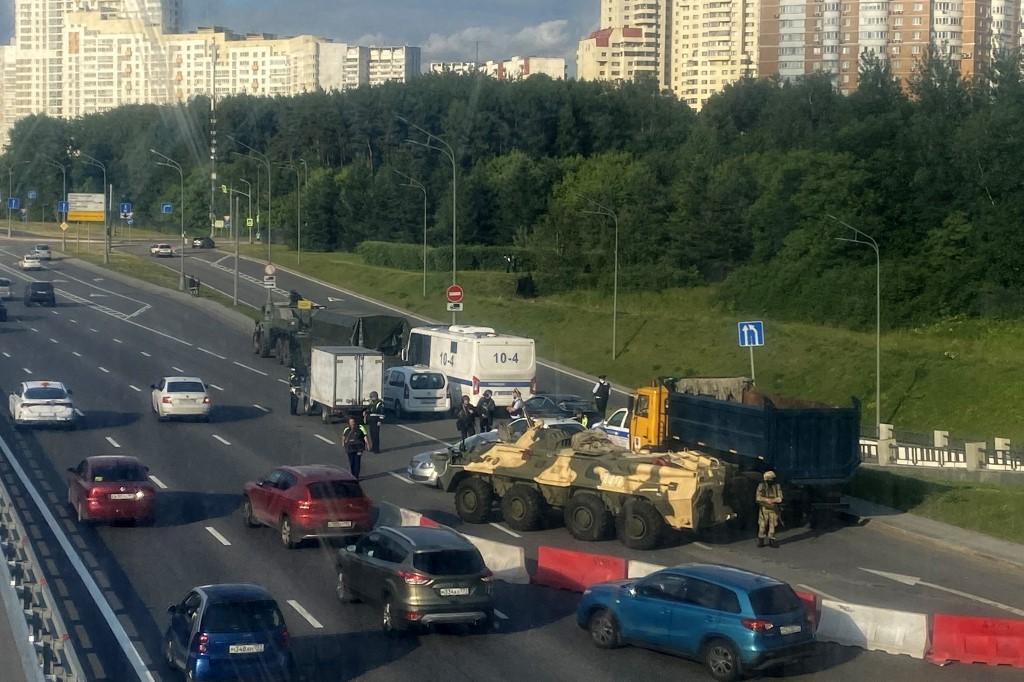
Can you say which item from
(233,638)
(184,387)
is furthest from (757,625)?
(184,387)

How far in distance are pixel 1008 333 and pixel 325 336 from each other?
102ft

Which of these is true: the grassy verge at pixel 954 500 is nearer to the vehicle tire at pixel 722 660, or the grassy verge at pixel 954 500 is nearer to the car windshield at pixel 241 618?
the vehicle tire at pixel 722 660

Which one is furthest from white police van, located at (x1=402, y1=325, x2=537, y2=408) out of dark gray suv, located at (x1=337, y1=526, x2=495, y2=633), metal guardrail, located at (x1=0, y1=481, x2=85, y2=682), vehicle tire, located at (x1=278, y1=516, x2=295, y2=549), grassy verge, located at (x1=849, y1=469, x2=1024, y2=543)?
dark gray suv, located at (x1=337, y1=526, x2=495, y2=633)

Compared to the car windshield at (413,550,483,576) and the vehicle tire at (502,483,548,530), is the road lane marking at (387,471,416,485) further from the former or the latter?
the car windshield at (413,550,483,576)

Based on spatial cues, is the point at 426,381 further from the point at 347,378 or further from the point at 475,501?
the point at 475,501

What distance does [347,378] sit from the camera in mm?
33031

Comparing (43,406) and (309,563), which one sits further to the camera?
(43,406)

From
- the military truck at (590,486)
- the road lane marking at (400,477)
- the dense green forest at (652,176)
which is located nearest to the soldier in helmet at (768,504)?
the military truck at (590,486)

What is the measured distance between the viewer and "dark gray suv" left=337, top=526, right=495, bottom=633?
47.5 ft

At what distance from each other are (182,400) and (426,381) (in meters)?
6.84

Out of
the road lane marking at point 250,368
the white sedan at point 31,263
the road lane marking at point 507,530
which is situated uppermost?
the white sedan at point 31,263

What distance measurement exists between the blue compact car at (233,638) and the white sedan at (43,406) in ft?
67.4

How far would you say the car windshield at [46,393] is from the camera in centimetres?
3157

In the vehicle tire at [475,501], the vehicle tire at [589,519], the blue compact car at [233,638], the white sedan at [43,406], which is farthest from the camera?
the white sedan at [43,406]
